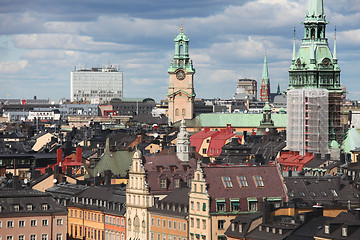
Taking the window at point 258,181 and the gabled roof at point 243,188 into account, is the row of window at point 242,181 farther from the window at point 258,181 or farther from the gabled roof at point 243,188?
the gabled roof at point 243,188

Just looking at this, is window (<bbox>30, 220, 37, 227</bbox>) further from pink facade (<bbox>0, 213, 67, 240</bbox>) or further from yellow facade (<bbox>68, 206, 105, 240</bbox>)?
yellow facade (<bbox>68, 206, 105, 240</bbox>)

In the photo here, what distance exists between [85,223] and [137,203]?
517 inches

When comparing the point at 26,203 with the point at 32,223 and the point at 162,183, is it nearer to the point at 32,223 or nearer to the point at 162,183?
the point at 32,223

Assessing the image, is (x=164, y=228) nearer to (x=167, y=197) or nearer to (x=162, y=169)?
(x=167, y=197)

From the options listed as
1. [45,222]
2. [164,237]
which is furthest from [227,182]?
[45,222]

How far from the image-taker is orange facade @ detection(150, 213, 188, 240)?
396ft

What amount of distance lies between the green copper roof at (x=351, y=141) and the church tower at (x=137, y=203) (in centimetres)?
6784

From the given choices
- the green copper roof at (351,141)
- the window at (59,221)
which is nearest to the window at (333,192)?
the window at (59,221)

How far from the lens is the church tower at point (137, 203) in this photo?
130 metres

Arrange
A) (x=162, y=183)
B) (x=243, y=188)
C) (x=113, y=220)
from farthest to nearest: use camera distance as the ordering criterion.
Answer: (x=113, y=220) < (x=162, y=183) < (x=243, y=188)

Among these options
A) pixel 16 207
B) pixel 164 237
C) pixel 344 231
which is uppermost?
pixel 344 231

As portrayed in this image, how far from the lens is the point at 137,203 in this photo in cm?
13150

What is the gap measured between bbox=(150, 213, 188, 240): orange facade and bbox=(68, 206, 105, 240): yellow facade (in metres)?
13.0

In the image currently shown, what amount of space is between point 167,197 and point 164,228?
435cm
